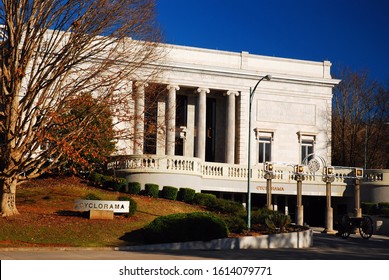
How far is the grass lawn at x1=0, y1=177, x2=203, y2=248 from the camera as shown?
92.3 feet

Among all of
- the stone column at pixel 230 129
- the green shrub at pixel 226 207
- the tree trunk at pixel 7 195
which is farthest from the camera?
the stone column at pixel 230 129

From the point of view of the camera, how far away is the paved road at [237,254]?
76.7 feet

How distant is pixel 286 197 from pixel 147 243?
2786cm

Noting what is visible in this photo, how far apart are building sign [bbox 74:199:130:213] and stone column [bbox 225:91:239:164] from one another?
28.7 metres

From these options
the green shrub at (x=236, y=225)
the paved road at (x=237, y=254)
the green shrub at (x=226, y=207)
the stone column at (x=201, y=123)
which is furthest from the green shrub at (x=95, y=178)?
the stone column at (x=201, y=123)

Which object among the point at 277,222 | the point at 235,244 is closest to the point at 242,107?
the point at 277,222

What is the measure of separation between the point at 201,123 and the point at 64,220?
31025 millimetres

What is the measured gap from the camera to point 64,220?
31.2 m

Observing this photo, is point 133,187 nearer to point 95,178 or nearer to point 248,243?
point 95,178

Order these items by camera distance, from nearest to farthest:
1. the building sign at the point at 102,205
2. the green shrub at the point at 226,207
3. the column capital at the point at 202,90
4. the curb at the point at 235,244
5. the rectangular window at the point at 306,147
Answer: the curb at the point at 235,244 → the building sign at the point at 102,205 → the green shrub at the point at 226,207 → the column capital at the point at 202,90 → the rectangular window at the point at 306,147

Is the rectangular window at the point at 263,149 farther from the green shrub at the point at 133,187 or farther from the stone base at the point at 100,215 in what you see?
the stone base at the point at 100,215

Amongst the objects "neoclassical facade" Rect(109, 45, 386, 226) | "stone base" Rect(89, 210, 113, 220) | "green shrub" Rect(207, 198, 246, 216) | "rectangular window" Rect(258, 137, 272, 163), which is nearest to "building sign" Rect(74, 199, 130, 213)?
"stone base" Rect(89, 210, 113, 220)

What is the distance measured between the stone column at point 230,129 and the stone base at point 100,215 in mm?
29335

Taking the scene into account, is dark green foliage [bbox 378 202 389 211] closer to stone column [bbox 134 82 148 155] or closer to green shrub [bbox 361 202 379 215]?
green shrub [bbox 361 202 379 215]
